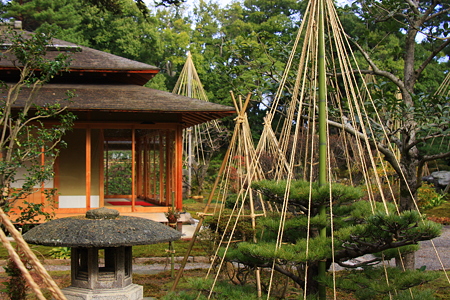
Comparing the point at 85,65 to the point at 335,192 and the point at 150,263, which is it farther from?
the point at 335,192

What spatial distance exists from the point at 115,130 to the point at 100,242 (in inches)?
281

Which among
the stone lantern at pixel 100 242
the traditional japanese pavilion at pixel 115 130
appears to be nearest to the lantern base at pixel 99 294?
the stone lantern at pixel 100 242

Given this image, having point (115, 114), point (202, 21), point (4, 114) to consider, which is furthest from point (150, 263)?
point (202, 21)

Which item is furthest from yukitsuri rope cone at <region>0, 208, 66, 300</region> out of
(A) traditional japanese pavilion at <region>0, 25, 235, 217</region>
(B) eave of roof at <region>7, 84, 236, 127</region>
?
(A) traditional japanese pavilion at <region>0, 25, 235, 217</region>

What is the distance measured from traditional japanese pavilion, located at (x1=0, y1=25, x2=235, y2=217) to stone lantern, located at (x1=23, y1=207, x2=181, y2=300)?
17.7 feet

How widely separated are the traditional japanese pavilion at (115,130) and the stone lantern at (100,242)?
5.40 meters

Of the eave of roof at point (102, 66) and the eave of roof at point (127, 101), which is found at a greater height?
the eave of roof at point (102, 66)

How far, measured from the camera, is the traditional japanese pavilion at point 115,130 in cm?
1037

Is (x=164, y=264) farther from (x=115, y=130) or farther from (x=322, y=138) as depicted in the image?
(x=322, y=138)

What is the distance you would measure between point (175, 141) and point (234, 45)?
4823 mm

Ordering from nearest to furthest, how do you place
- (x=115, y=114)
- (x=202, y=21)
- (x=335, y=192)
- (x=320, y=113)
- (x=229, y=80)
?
(x=335, y=192) → (x=320, y=113) → (x=229, y=80) → (x=115, y=114) → (x=202, y=21)

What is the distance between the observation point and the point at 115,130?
11055 mm

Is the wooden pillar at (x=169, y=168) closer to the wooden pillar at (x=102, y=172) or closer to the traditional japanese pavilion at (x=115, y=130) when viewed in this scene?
the traditional japanese pavilion at (x=115, y=130)

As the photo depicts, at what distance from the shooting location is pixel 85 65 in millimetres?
11281
